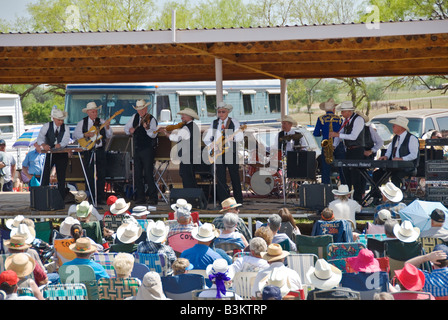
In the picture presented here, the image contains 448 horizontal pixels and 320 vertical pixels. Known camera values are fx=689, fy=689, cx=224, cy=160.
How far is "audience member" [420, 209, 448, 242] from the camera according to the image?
693 centimetres

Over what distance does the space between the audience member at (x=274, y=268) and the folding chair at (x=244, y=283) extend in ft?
0.40

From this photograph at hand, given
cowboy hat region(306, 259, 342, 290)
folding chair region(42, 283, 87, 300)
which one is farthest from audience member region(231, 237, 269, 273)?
folding chair region(42, 283, 87, 300)

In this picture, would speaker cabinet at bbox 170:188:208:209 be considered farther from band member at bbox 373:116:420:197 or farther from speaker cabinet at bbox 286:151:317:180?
band member at bbox 373:116:420:197

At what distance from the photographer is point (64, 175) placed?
11148 mm

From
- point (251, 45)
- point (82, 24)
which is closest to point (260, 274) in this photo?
point (251, 45)

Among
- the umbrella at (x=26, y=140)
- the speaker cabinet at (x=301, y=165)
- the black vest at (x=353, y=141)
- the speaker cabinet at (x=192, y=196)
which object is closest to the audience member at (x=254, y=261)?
the speaker cabinet at (x=192, y=196)

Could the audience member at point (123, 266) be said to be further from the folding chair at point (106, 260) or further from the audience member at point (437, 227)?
the audience member at point (437, 227)

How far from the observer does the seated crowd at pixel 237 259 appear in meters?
5.01

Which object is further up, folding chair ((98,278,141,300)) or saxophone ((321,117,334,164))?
saxophone ((321,117,334,164))

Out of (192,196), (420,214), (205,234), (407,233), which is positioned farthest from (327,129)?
(205,234)

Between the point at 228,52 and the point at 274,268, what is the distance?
5.96 m

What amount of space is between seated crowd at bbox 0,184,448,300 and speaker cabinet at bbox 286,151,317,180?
2.16m

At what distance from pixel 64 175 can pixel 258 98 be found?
7.94m

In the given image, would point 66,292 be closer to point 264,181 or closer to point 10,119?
point 264,181
